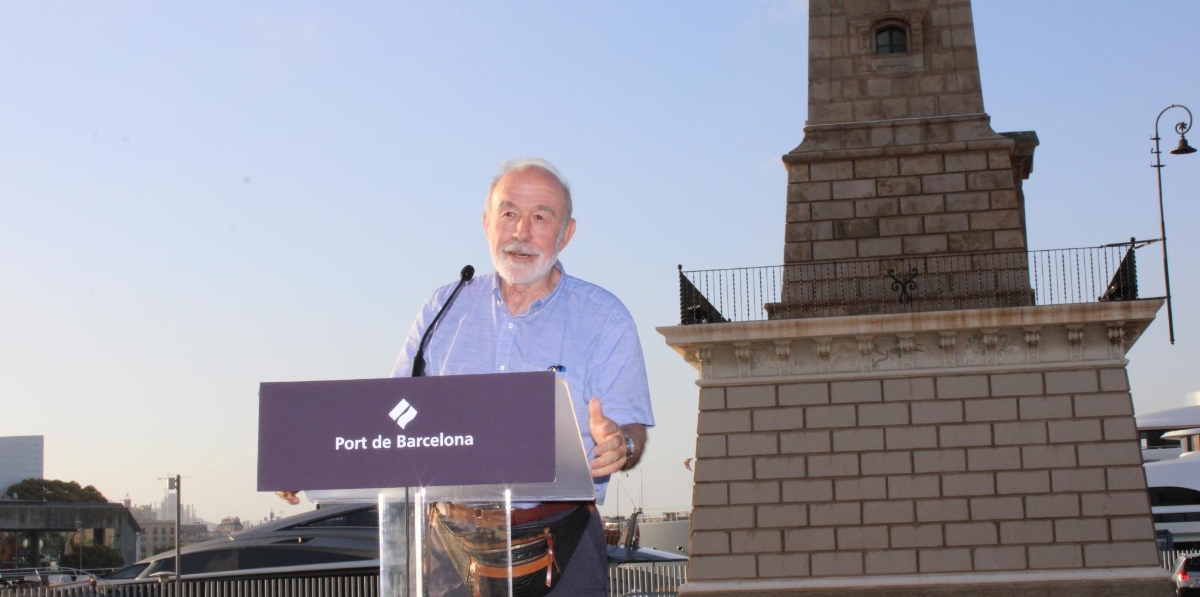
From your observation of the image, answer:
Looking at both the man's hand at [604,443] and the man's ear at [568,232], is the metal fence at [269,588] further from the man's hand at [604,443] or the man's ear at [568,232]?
the man's hand at [604,443]

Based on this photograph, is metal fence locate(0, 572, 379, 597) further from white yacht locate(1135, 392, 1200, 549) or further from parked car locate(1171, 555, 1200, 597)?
white yacht locate(1135, 392, 1200, 549)

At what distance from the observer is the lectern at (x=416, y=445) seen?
3660mm

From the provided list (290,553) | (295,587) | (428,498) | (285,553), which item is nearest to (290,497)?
(428,498)

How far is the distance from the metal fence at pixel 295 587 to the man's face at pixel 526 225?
18.3 meters

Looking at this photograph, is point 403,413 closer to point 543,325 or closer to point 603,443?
point 603,443

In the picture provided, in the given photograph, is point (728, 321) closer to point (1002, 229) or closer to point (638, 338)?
point (1002, 229)

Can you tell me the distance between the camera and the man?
4.39 metres

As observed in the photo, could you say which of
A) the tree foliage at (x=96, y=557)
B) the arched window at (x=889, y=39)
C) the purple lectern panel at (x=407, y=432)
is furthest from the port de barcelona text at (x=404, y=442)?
the tree foliage at (x=96, y=557)

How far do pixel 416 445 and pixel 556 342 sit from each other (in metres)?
0.90

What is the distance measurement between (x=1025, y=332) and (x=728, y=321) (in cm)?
368

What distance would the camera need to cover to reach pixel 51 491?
302 ft

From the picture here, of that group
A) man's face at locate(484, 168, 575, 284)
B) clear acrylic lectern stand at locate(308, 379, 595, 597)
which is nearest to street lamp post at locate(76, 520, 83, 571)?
man's face at locate(484, 168, 575, 284)

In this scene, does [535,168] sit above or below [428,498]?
above

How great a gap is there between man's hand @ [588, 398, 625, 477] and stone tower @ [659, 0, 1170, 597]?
530 inches
